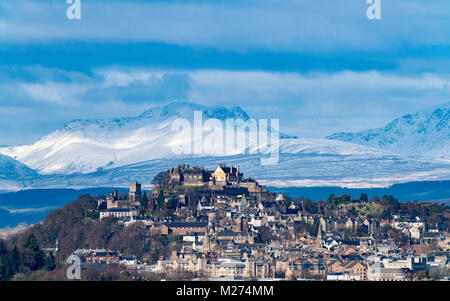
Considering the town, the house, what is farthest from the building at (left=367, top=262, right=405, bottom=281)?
the house

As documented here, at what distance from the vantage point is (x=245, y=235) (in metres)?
114

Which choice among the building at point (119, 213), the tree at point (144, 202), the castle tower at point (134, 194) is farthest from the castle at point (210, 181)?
the building at point (119, 213)

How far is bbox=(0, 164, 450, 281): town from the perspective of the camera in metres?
97.3

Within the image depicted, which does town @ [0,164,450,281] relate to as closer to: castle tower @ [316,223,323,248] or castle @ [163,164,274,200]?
castle @ [163,164,274,200]

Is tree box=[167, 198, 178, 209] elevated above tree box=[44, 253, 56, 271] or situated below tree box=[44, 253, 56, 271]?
above

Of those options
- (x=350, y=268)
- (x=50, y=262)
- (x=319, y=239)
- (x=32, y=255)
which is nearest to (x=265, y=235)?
(x=319, y=239)

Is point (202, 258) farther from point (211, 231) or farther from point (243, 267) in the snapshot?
point (211, 231)

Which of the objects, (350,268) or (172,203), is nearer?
(350,268)

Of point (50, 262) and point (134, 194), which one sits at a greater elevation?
point (134, 194)

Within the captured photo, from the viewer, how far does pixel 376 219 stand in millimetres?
122625

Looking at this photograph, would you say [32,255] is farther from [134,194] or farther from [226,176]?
[226,176]

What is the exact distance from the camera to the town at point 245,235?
319ft

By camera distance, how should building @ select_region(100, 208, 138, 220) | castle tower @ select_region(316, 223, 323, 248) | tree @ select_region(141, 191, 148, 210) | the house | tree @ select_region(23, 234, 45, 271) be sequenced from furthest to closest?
tree @ select_region(141, 191, 148, 210) → building @ select_region(100, 208, 138, 220) → castle tower @ select_region(316, 223, 323, 248) → the house → tree @ select_region(23, 234, 45, 271)
